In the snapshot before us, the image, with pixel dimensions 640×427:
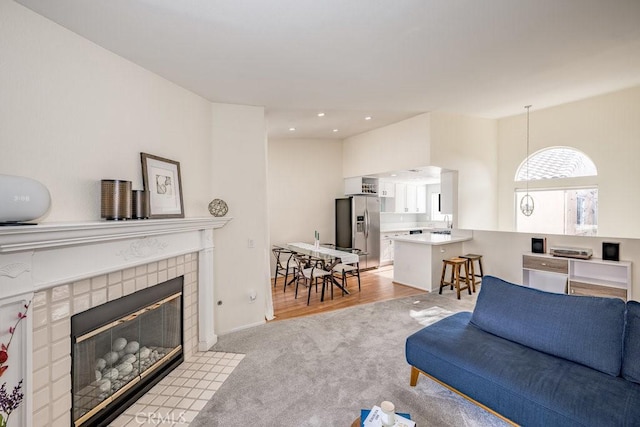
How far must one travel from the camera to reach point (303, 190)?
6.75 metres

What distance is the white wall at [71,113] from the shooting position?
1.69m

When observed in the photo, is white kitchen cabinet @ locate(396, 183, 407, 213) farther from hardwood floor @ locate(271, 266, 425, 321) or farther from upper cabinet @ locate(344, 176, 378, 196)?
hardwood floor @ locate(271, 266, 425, 321)

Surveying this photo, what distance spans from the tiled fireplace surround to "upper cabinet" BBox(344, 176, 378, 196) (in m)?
4.81

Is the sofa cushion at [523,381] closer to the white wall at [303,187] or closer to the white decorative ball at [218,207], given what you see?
the white decorative ball at [218,207]

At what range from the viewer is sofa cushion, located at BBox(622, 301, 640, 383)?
5.62 feet

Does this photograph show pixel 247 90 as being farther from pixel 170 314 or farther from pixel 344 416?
pixel 344 416

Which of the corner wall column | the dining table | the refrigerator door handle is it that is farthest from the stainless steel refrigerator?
Answer: the corner wall column

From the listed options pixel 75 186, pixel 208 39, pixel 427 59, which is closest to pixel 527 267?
pixel 427 59

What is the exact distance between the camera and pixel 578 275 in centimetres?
420

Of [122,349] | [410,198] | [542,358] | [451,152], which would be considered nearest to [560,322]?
[542,358]

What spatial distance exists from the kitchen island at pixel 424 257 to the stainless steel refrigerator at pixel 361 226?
1138 millimetres

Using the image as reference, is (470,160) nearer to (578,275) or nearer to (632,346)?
(578,275)

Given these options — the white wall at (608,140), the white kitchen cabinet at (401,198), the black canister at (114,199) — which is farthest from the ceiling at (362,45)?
the white kitchen cabinet at (401,198)

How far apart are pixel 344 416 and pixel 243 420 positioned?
0.73 meters
